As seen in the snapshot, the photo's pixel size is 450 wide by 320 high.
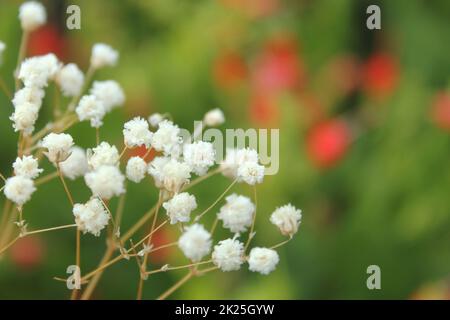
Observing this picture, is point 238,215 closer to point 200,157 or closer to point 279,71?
point 200,157

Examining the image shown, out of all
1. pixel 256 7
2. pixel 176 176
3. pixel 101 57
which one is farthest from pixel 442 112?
pixel 176 176

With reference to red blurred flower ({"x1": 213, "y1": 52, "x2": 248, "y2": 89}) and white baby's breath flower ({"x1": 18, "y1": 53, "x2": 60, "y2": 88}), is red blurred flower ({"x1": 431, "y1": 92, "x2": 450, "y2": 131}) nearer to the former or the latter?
red blurred flower ({"x1": 213, "y1": 52, "x2": 248, "y2": 89})

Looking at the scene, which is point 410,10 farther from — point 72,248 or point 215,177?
point 72,248

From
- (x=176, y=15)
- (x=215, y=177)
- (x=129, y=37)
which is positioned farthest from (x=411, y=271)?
(x=129, y=37)

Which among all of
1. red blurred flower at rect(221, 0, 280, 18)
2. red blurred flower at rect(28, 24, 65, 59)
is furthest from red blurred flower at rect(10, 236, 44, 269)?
red blurred flower at rect(221, 0, 280, 18)

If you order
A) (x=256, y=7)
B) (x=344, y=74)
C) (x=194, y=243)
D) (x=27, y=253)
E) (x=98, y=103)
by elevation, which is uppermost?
(x=256, y=7)
